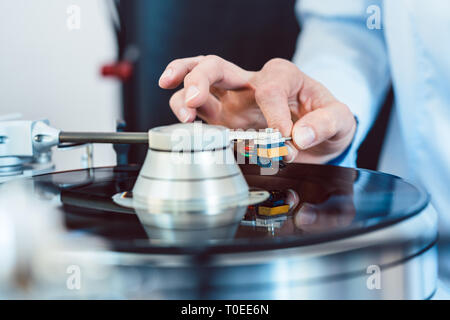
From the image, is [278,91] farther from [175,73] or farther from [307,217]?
[307,217]

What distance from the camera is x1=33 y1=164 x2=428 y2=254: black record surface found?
26 centimetres

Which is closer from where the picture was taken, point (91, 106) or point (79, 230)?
point (79, 230)

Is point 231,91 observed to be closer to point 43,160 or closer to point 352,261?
point 43,160

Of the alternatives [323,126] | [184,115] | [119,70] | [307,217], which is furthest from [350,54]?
[119,70]

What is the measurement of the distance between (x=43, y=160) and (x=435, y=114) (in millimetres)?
541

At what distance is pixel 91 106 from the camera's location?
1.16 metres

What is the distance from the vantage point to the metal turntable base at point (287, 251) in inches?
9.8

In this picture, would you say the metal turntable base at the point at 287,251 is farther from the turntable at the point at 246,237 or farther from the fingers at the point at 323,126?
the fingers at the point at 323,126

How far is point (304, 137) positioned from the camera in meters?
0.48

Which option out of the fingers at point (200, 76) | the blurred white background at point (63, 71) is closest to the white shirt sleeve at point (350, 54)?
the blurred white background at point (63, 71)

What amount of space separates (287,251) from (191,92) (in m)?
0.23

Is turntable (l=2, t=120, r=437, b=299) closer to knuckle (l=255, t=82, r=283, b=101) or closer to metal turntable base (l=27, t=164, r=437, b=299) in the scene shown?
metal turntable base (l=27, t=164, r=437, b=299)
